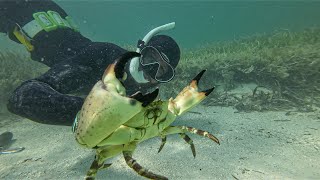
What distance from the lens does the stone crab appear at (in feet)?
4.72

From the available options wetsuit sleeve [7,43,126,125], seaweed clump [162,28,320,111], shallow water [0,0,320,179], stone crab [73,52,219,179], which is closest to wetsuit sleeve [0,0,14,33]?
shallow water [0,0,320,179]

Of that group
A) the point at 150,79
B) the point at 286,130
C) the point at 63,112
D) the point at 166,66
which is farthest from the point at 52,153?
the point at 286,130

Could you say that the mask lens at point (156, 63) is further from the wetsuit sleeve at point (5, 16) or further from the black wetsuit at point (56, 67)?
the wetsuit sleeve at point (5, 16)

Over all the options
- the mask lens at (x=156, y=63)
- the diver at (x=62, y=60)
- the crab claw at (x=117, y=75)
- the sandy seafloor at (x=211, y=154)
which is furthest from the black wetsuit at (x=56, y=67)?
the crab claw at (x=117, y=75)

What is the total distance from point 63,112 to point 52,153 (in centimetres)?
153

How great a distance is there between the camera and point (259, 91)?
638cm

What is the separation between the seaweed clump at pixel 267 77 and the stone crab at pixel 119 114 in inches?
163

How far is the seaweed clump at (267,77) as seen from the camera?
5824 millimetres

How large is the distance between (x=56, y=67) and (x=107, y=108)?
273 cm

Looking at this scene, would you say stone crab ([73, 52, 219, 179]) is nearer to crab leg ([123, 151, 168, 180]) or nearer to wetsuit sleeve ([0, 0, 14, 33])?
crab leg ([123, 151, 168, 180])

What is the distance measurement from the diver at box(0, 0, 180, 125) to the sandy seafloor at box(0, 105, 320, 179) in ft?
2.95

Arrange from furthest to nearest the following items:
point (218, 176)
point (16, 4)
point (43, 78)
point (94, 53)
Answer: point (16, 4) < point (94, 53) < point (43, 78) < point (218, 176)

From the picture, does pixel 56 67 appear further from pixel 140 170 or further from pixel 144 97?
pixel 144 97

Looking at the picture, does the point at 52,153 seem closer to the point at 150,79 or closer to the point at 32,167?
the point at 32,167
